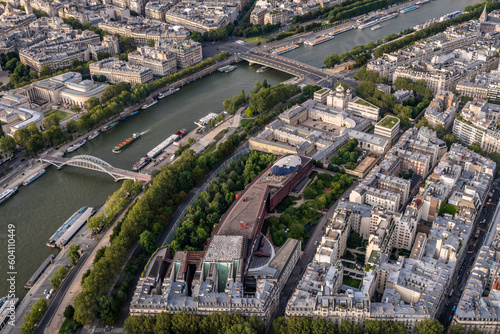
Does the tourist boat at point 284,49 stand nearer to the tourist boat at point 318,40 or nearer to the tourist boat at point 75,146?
the tourist boat at point 318,40

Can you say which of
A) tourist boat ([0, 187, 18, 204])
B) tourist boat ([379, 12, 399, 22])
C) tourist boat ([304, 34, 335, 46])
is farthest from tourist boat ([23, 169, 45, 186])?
tourist boat ([379, 12, 399, 22])

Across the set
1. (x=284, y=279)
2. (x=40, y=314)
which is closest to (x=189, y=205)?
(x=284, y=279)

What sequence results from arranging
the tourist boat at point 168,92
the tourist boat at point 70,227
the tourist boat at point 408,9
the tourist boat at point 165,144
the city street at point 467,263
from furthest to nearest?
the tourist boat at point 408,9
the tourist boat at point 168,92
the tourist boat at point 165,144
the tourist boat at point 70,227
the city street at point 467,263

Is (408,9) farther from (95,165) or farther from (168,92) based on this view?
(95,165)

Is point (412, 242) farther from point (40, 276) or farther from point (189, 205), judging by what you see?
point (40, 276)

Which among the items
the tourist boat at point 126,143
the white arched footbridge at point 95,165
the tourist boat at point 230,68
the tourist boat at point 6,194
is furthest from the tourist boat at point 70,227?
the tourist boat at point 230,68

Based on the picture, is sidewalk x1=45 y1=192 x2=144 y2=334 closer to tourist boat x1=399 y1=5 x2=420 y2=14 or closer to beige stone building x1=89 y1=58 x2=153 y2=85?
beige stone building x1=89 y1=58 x2=153 y2=85
